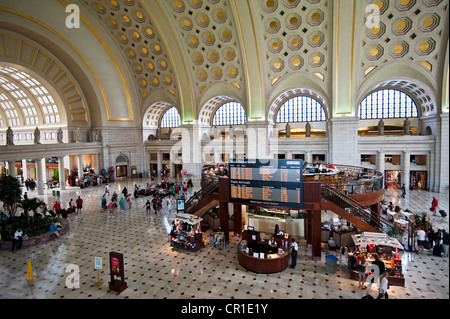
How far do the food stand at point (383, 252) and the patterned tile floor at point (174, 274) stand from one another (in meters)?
0.31

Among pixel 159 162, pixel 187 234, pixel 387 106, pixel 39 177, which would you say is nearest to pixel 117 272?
pixel 187 234

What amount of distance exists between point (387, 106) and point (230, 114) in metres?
17.1

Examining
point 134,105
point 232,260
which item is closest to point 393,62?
point 232,260

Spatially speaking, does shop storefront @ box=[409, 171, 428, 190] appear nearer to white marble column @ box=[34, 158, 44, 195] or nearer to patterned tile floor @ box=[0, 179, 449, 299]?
patterned tile floor @ box=[0, 179, 449, 299]

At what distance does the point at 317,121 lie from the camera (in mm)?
29469

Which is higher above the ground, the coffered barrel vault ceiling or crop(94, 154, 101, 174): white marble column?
the coffered barrel vault ceiling

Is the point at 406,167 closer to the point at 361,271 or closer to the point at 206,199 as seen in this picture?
the point at 361,271

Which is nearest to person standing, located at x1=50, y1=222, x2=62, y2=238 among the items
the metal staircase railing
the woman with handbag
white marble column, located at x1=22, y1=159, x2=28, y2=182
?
the metal staircase railing

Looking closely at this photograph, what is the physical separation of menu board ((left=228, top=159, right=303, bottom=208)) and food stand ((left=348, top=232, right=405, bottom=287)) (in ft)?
8.50

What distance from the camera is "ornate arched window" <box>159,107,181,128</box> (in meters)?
35.8

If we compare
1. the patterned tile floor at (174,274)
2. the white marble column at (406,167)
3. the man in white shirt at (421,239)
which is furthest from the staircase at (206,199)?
the white marble column at (406,167)

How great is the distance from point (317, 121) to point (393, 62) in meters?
9.16
